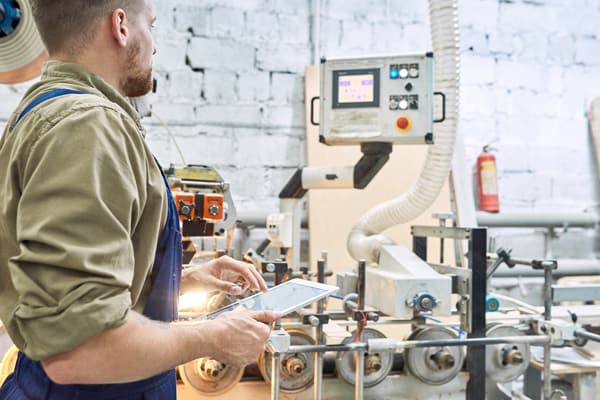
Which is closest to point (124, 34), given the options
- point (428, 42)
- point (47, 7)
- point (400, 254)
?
point (47, 7)

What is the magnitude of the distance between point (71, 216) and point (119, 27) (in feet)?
1.10

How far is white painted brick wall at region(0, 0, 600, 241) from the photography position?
2699 mm

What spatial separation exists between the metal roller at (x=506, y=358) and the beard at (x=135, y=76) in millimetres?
1267

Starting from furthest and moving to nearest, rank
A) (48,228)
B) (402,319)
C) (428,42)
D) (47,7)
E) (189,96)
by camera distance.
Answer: (428,42)
(189,96)
(402,319)
(47,7)
(48,228)

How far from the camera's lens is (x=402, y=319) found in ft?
5.50

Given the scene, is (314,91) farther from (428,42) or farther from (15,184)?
(15,184)

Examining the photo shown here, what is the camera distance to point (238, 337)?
0.79 metres

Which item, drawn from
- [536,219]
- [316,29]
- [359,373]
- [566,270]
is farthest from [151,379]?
[566,270]

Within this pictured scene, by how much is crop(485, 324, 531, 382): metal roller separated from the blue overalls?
1112 mm

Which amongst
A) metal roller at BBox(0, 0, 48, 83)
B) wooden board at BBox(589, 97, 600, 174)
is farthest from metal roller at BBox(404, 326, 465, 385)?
wooden board at BBox(589, 97, 600, 174)

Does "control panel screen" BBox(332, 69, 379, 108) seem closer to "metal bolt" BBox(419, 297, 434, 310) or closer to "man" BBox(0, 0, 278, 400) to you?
"metal bolt" BBox(419, 297, 434, 310)

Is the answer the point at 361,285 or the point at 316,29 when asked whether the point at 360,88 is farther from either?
the point at 316,29

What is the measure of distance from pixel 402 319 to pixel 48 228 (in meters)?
1.28

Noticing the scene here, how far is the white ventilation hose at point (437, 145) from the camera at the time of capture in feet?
5.80
